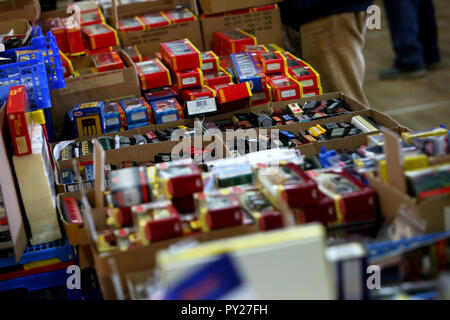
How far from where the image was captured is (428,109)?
674cm

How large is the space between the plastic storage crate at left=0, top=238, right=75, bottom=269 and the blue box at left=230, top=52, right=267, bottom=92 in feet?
5.90

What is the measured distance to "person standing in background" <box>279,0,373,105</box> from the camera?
4652 millimetres

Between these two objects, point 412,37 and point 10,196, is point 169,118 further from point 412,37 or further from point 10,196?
point 412,37

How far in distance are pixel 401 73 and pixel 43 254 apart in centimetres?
646

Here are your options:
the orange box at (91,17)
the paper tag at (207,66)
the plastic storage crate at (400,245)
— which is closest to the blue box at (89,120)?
the paper tag at (207,66)

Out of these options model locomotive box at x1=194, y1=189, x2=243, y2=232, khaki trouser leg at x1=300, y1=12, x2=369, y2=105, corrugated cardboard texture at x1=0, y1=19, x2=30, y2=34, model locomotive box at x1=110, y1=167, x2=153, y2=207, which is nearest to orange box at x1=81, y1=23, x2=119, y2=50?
corrugated cardboard texture at x1=0, y1=19, x2=30, y2=34

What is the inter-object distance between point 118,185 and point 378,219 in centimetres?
107

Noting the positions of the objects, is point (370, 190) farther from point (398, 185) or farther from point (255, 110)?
point (255, 110)

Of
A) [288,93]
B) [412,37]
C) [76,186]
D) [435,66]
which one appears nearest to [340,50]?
[288,93]

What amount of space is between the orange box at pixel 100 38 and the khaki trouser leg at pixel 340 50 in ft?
5.14

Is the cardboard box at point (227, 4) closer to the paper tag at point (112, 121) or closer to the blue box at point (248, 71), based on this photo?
the blue box at point (248, 71)

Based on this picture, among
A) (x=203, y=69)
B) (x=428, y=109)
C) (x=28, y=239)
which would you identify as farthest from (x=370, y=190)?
(x=428, y=109)

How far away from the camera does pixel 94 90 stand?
13.6 ft

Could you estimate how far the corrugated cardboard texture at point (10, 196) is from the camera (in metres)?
2.56
